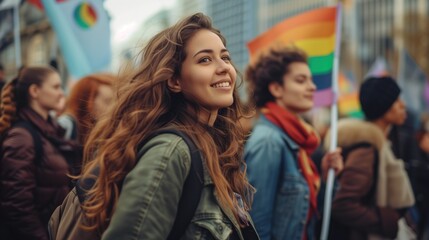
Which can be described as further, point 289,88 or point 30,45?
point 30,45

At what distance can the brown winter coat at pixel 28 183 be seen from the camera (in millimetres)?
3570

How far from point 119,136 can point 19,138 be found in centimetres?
187

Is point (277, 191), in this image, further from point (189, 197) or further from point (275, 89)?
point (189, 197)

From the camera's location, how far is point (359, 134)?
447cm

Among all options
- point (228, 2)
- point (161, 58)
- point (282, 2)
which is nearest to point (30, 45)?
point (161, 58)

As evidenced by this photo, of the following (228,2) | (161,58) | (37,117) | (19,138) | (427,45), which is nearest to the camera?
(161,58)

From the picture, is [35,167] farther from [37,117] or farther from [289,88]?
[289,88]

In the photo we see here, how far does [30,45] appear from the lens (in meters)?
13.5

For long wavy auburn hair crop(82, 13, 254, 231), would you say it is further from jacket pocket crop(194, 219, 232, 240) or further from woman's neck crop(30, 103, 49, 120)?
woman's neck crop(30, 103, 49, 120)

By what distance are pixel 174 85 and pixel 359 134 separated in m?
2.57

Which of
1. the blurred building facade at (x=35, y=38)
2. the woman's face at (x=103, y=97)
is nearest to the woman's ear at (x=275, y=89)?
the woman's face at (x=103, y=97)

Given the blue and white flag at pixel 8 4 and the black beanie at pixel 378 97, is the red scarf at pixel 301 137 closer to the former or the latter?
the black beanie at pixel 378 97

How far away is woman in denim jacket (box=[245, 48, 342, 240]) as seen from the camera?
3.59 meters

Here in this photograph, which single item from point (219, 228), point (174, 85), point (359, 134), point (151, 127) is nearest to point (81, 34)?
point (359, 134)
